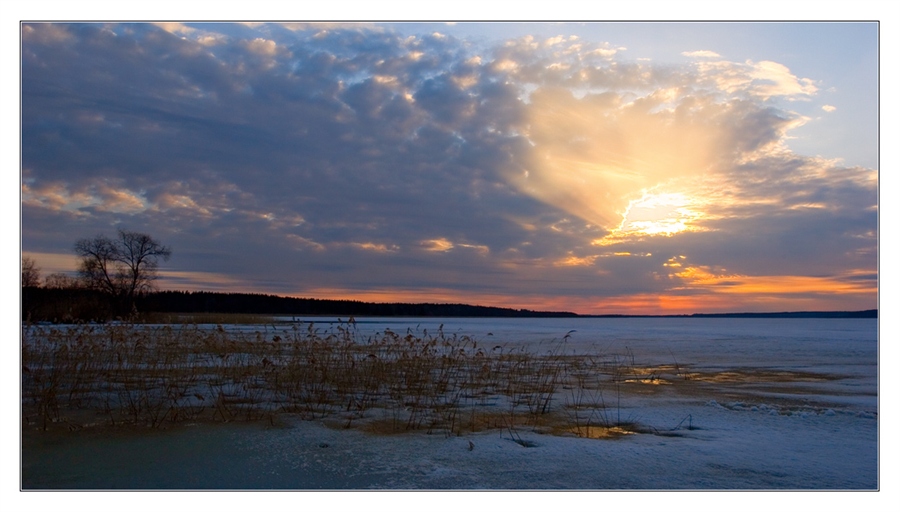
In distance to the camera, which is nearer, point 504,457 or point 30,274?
point 504,457

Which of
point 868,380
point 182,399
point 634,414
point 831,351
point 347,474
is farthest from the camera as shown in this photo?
point 831,351

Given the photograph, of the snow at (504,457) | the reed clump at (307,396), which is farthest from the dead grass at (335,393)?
the snow at (504,457)

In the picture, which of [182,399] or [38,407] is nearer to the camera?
[38,407]

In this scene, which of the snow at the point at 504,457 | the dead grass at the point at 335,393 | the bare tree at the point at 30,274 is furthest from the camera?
the bare tree at the point at 30,274

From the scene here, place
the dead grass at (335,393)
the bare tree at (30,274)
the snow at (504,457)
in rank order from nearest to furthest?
1. the snow at (504,457)
2. the dead grass at (335,393)
3. the bare tree at (30,274)

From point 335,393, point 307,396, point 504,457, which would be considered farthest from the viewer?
point 335,393

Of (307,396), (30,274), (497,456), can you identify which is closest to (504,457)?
(497,456)

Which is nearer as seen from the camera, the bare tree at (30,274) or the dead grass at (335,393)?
the dead grass at (335,393)

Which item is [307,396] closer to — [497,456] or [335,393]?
[335,393]

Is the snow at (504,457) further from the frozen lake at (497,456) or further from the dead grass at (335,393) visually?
the dead grass at (335,393)

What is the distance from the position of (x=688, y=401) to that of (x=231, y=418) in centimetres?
626

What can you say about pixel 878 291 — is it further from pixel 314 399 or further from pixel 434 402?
pixel 314 399

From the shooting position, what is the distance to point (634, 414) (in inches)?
296
